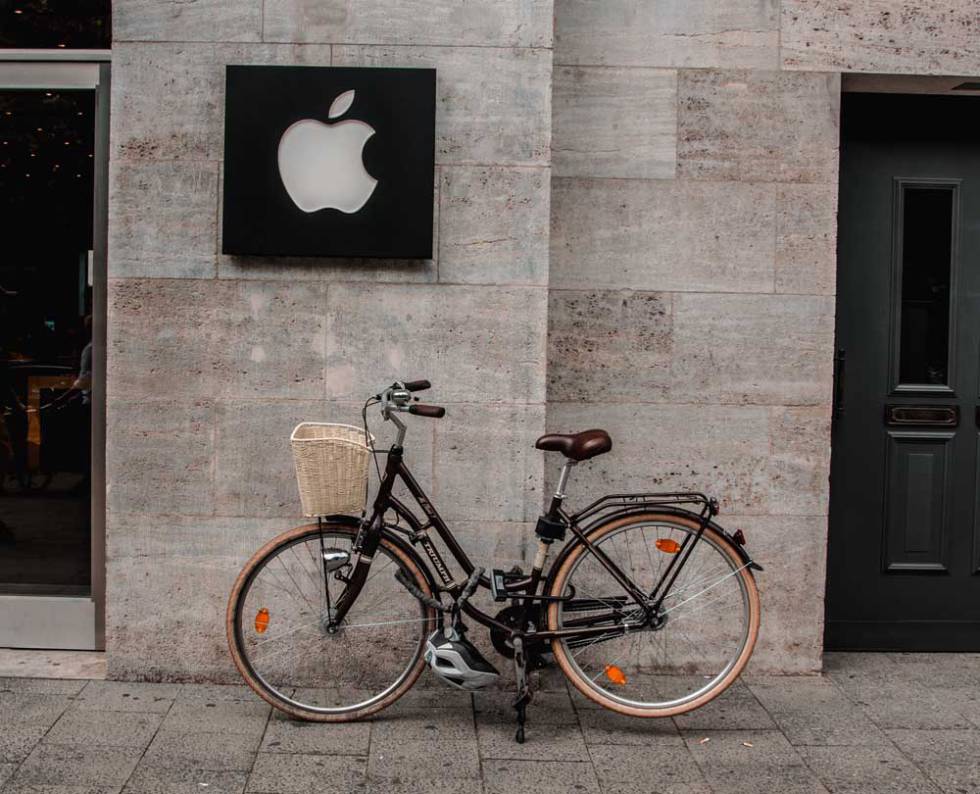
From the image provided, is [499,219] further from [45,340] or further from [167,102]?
[45,340]

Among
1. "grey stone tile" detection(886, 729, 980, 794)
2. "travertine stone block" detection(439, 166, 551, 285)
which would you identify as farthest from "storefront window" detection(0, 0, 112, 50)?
"grey stone tile" detection(886, 729, 980, 794)

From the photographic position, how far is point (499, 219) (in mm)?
5336

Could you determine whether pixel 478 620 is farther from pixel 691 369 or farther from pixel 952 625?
pixel 952 625

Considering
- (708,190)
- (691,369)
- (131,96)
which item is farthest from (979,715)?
(131,96)

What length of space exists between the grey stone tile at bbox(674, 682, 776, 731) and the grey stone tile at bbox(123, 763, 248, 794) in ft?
6.22

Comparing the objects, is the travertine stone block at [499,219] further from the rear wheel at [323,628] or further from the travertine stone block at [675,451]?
the rear wheel at [323,628]

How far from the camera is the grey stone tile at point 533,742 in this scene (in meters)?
4.64

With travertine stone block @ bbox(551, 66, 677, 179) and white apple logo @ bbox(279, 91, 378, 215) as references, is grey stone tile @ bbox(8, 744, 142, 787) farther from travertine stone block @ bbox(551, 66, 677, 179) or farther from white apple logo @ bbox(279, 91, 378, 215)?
travertine stone block @ bbox(551, 66, 677, 179)

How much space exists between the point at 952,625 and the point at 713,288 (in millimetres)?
2216

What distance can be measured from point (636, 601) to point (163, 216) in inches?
108

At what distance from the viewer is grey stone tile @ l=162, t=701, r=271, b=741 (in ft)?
15.9

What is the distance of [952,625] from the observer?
6.11m

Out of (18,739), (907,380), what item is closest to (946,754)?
(907,380)

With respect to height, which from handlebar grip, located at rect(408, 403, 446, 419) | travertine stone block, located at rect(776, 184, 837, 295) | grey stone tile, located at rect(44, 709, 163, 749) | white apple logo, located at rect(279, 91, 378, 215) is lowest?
grey stone tile, located at rect(44, 709, 163, 749)
